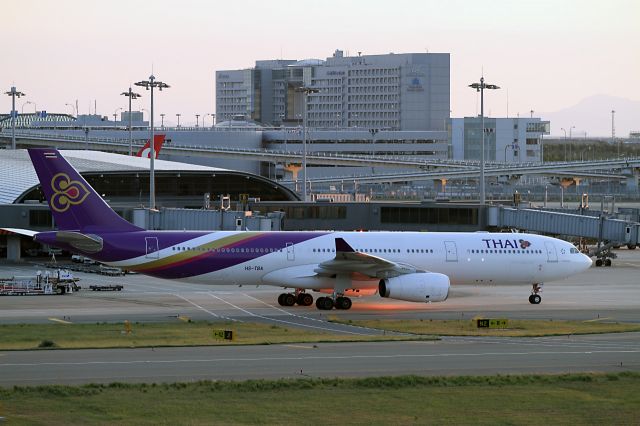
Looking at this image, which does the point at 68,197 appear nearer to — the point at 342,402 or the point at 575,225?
the point at 342,402

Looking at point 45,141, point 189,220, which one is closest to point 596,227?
point 189,220

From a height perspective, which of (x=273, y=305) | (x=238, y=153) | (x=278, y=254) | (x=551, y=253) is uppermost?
(x=238, y=153)

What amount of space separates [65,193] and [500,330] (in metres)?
20.3

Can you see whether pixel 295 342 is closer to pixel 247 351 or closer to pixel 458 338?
pixel 247 351

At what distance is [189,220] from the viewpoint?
7006 cm

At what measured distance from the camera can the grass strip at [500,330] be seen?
42.4 metres

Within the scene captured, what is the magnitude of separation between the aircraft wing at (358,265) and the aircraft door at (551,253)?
7879 millimetres

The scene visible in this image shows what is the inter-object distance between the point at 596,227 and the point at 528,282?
22018 millimetres

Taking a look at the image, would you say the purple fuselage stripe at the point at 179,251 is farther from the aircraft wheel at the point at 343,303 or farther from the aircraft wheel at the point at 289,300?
the aircraft wheel at the point at 343,303

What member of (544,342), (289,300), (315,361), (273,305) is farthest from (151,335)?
(544,342)

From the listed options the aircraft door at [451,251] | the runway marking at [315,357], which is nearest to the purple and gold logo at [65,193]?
the aircraft door at [451,251]

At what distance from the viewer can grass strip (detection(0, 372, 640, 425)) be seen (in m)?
26.2

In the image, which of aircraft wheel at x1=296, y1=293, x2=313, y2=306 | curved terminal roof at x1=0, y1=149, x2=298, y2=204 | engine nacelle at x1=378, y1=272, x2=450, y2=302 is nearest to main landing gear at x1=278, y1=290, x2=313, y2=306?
aircraft wheel at x1=296, y1=293, x2=313, y2=306

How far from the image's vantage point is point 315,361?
34406 mm
